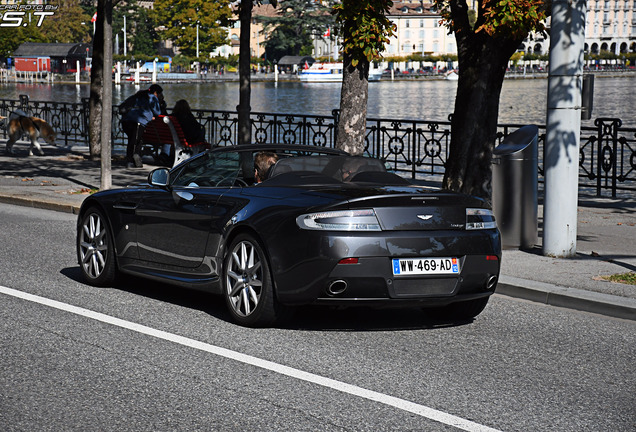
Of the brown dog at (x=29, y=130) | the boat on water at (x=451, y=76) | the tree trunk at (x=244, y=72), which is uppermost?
the boat on water at (x=451, y=76)

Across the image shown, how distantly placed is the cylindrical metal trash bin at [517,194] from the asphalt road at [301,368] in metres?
2.47

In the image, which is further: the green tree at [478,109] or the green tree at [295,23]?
the green tree at [295,23]

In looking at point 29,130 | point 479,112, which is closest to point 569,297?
point 479,112

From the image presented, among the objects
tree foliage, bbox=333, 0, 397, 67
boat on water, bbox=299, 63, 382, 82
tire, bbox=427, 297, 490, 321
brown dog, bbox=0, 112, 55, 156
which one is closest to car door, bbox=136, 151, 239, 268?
tire, bbox=427, 297, 490, 321

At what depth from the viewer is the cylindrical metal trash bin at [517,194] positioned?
11.6 metres

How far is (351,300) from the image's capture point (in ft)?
23.5

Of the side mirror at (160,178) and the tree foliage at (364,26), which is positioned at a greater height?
the tree foliage at (364,26)


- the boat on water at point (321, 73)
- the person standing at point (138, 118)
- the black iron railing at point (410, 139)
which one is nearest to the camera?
the black iron railing at point (410, 139)

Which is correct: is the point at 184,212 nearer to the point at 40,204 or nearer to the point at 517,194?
the point at 517,194

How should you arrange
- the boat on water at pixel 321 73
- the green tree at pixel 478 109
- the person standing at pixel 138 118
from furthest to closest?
1. the boat on water at pixel 321 73
2. the person standing at pixel 138 118
3. the green tree at pixel 478 109

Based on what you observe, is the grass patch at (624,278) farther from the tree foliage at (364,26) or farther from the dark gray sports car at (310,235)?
the tree foliage at (364,26)

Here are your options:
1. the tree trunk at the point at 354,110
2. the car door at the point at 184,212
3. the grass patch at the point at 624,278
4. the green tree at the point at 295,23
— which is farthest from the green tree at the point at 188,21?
the car door at the point at 184,212

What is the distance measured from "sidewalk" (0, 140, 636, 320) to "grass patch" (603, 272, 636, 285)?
0.13m

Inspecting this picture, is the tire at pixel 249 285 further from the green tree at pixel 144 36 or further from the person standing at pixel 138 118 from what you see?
the green tree at pixel 144 36
